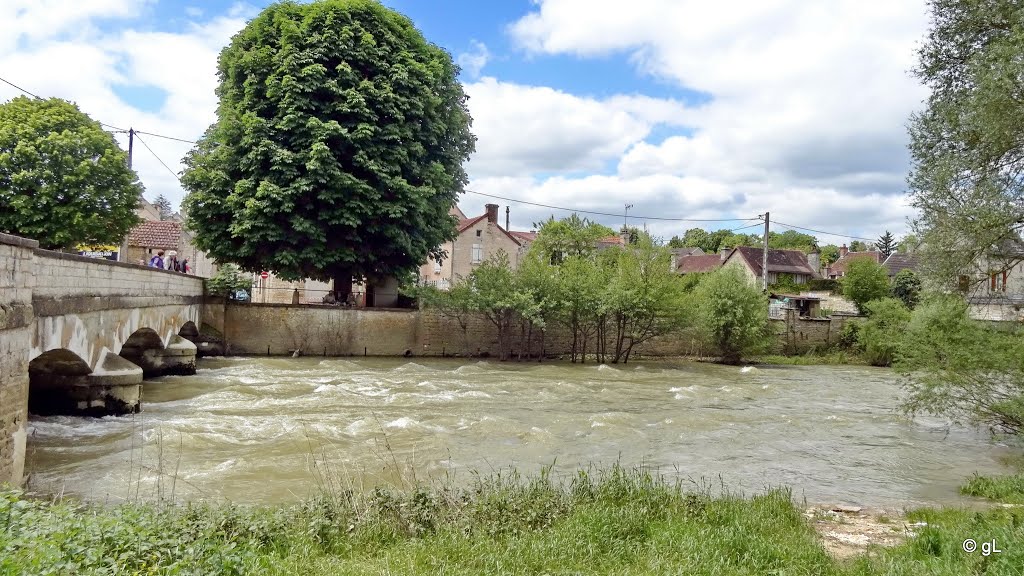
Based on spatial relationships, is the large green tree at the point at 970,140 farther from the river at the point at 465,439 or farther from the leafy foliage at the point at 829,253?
the leafy foliage at the point at 829,253

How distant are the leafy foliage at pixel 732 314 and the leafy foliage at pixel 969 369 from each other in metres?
18.1

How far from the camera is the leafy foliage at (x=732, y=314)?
33.1 meters

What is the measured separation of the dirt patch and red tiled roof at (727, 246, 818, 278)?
170 feet

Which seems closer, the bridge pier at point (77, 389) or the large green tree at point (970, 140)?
the large green tree at point (970, 140)

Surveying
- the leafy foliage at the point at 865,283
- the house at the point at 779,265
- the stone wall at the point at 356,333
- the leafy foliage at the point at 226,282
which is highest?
the house at the point at 779,265

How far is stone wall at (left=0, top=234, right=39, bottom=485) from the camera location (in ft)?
27.8

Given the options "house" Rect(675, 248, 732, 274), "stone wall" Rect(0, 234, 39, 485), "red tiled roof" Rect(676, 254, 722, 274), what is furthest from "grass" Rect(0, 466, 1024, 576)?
"red tiled roof" Rect(676, 254, 722, 274)

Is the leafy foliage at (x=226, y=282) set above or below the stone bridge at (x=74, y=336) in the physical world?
above

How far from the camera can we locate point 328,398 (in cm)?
1767

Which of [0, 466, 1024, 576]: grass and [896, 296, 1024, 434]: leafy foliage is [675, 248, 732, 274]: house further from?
[0, 466, 1024, 576]: grass

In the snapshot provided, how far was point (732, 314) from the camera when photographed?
1307 inches

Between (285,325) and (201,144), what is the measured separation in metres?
8.21

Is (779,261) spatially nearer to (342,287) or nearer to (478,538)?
(342,287)

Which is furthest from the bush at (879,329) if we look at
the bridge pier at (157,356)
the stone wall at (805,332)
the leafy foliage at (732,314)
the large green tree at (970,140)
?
the bridge pier at (157,356)
